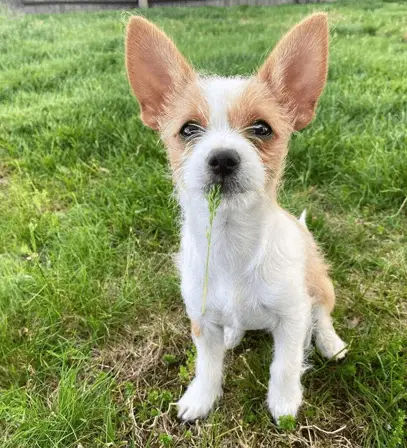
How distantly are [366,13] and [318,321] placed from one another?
24.3 feet

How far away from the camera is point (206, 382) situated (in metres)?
2.29

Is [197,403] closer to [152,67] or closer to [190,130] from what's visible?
[190,130]

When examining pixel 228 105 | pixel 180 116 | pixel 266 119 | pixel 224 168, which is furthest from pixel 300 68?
Answer: pixel 224 168

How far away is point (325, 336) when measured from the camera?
8.21 feet

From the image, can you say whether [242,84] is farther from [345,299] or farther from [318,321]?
[345,299]

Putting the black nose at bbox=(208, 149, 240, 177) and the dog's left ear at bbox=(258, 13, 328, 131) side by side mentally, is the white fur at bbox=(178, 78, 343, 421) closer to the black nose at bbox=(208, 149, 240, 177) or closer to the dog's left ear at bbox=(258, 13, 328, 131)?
the black nose at bbox=(208, 149, 240, 177)

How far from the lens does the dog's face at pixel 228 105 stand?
5.71 feet

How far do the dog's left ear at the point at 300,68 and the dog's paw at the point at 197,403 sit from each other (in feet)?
4.59

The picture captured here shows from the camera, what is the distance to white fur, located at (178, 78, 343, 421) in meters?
1.81

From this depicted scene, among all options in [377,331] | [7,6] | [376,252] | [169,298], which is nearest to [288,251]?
[377,331]

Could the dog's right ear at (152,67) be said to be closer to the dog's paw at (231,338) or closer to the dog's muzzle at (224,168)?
the dog's muzzle at (224,168)

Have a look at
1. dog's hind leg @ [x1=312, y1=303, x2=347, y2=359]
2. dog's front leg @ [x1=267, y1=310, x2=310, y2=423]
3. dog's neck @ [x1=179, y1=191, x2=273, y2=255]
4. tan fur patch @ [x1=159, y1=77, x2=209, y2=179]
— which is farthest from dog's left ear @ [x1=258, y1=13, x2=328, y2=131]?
dog's hind leg @ [x1=312, y1=303, x2=347, y2=359]

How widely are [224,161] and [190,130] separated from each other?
304mm

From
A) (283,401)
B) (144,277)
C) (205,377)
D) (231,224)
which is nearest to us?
(231,224)
